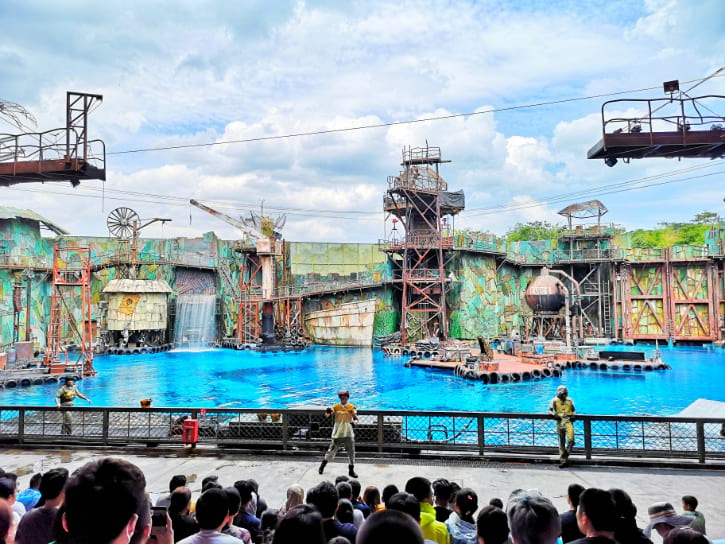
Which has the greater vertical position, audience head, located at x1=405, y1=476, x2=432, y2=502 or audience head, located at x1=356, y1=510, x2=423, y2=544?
audience head, located at x1=356, y1=510, x2=423, y2=544

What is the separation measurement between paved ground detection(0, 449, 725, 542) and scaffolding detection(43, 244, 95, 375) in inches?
1029

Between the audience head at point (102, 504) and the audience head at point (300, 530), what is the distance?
0.89 metres

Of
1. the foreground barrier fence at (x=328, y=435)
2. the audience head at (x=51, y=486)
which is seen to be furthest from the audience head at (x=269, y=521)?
the foreground barrier fence at (x=328, y=435)

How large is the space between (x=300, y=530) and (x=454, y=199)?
1930 inches

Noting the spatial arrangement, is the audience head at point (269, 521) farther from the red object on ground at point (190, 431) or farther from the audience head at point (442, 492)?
the red object on ground at point (190, 431)

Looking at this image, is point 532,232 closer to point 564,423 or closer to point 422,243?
point 422,243

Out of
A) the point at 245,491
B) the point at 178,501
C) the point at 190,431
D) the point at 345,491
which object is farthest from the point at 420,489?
the point at 190,431

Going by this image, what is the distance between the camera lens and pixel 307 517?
113 inches

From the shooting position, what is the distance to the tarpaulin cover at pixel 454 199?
49594 mm

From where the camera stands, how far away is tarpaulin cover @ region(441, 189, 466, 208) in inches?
1953

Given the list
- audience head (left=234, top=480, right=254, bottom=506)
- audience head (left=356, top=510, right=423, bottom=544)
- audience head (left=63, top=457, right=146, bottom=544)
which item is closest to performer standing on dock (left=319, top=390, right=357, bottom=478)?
audience head (left=234, top=480, right=254, bottom=506)

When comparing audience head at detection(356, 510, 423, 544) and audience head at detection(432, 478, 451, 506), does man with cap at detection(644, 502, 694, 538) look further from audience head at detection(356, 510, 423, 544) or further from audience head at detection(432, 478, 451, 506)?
audience head at detection(356, 510, 423, 544)

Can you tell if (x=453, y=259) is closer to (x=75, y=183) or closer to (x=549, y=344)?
(x=549, y=344)

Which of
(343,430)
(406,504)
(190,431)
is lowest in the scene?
(190,431)
